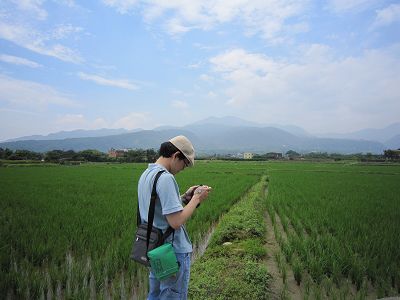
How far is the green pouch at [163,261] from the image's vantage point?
69.1 inches

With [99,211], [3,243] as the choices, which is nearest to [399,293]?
[3,243]

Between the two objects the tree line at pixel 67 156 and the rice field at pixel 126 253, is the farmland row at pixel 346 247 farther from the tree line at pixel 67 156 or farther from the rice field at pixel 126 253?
the tree line at pixel 67 156

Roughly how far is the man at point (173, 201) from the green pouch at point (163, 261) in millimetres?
94

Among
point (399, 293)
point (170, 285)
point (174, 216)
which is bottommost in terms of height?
point (399, 293)

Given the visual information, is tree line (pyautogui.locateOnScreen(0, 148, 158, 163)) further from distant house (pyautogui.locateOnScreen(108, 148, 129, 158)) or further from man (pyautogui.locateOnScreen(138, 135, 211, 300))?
man (pyautogui.locateOnScreen(138, 135, 211, 300))

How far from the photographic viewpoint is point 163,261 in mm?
1769

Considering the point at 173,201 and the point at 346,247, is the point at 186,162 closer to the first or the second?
the point at 173,201

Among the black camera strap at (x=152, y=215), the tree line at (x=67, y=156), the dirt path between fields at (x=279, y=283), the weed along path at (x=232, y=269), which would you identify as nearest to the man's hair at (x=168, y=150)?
the black camera strap at (x=152, y=215)

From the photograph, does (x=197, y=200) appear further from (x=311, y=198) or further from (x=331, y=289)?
(x=311, y=198)

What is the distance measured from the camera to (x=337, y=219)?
6.91 meters

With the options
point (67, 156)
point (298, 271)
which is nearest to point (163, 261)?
point (298, 271)

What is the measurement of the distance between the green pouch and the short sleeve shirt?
3.7 inches

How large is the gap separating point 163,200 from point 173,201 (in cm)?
5

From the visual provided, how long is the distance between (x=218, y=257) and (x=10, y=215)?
4720 mm
